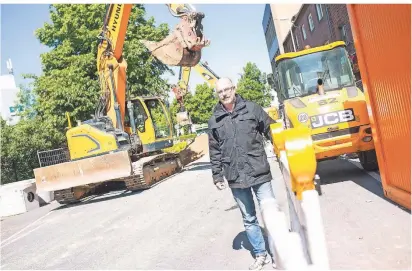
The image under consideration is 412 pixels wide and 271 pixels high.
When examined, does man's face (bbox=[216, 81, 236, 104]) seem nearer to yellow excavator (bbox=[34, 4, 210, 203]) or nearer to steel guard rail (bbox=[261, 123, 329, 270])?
steel guard rail (bbox=[261, 123, 329, 270])

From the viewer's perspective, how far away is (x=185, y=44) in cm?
1088

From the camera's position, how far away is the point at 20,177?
22.3 meters

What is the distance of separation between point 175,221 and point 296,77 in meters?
3.86

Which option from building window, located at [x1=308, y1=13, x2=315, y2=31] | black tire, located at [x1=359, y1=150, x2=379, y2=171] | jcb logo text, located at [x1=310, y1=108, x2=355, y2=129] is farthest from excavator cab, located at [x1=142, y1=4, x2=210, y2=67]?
building window, located at [x1=308, y1=13, x2=315, y2=31]

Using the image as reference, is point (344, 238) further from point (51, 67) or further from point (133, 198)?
point (51, 67)

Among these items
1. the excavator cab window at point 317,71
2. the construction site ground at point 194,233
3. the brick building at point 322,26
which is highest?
the brick building at point 322,26

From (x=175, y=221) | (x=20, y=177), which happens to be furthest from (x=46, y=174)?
(x=20, y=177)

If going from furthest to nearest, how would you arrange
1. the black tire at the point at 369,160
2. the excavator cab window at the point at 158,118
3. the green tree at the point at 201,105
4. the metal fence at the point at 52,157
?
the green tree at the point at 201,105
the metal fence at the point at 52,157
the excavator cab window at the point at 158,118
the black tire at the point at 369,160

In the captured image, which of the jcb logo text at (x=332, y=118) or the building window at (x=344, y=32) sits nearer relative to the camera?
the jcb logo text at (x=332, y=118)

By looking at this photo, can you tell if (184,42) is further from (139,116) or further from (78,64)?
(78,64)

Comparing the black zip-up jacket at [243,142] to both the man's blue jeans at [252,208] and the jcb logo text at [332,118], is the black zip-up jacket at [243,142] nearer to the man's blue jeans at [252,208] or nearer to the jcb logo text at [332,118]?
the man's blue jeans at [252,208]

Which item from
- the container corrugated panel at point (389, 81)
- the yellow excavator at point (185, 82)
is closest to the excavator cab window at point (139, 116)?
the yellow excavator at point (185, 82)

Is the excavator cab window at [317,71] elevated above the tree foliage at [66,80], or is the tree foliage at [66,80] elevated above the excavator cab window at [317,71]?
the tree foliage at [66,80]

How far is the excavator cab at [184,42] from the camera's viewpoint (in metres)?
10.9
